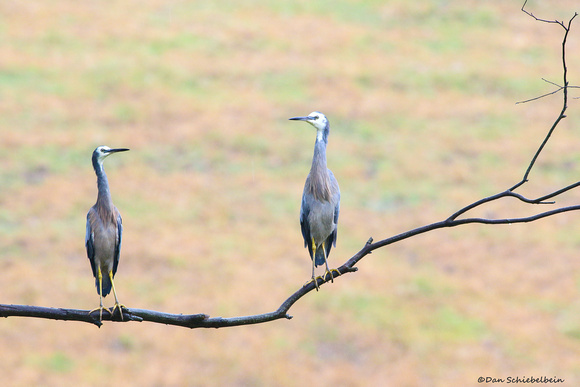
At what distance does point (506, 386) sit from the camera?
15.6 meters

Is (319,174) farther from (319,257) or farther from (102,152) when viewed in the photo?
(102,152)

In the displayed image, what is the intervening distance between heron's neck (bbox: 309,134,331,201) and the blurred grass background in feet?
34.4

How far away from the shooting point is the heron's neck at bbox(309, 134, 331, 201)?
4.45m

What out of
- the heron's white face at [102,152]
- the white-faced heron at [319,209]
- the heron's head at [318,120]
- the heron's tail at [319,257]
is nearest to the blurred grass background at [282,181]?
the heron's tail at [319,257]

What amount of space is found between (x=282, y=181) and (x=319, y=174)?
1734 cm

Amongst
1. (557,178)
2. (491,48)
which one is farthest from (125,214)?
(491,48)

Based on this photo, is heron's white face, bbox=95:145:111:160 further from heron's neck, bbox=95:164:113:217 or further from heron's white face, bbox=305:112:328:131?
heron's white face, bbox=305:112:328:131

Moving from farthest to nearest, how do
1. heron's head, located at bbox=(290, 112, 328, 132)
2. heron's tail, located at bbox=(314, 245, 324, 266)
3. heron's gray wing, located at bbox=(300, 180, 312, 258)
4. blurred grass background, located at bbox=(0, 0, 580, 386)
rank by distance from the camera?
1. blurred grass background, located at bbox=(0, 0, 580, 386)
2. heron's tail, located at bbox=(314, 245, 324, 266)
3. heron's gray wing, located at bbox=(300, 180, 312, 258)
4. heron's head, located at bbox=(290, 112, 328, 132)

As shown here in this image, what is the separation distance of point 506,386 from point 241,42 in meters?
17.5

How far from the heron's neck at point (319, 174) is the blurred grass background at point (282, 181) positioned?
10474mm

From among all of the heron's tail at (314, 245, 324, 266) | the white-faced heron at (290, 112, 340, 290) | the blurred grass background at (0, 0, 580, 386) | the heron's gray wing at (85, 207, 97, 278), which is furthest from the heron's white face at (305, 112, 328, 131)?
the blurred grass background at (0, 0, 580, 386)

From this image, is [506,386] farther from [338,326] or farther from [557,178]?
[557,178]

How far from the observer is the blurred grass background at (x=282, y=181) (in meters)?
15.8

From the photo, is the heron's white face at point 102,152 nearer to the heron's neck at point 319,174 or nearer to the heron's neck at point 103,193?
the heron's neck at point 103,193
